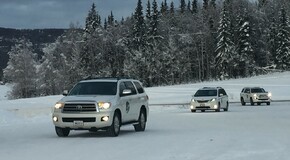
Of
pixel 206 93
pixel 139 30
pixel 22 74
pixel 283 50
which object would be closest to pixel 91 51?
Result: pixel 139 30

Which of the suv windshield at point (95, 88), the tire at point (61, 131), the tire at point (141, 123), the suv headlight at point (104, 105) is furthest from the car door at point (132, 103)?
the tire at point (61, 131)

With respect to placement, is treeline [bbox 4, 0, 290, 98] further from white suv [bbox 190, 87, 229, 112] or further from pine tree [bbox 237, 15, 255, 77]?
white suv [bbox 190, 87, 229, 112]

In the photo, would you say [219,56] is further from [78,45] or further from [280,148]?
[280,148]

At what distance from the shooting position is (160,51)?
106m

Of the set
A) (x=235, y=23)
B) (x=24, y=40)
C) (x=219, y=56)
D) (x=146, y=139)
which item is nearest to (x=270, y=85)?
(x=219, y=56)

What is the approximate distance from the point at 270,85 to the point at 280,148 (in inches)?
2811

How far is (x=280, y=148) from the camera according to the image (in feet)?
42.7

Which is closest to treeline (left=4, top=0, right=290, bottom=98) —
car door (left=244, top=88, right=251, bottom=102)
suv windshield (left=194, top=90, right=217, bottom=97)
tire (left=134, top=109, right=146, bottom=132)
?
car door (left=244, top=88, right=251, bottom=102)

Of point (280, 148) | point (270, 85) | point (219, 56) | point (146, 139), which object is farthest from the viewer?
point (219, 56)

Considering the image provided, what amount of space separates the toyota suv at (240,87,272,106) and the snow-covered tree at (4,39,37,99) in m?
67.7

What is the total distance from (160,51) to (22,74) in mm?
28555

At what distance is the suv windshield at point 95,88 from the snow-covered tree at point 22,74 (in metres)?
93.6

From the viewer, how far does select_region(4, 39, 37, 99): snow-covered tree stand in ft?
362

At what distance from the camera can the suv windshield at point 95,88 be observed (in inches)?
698
